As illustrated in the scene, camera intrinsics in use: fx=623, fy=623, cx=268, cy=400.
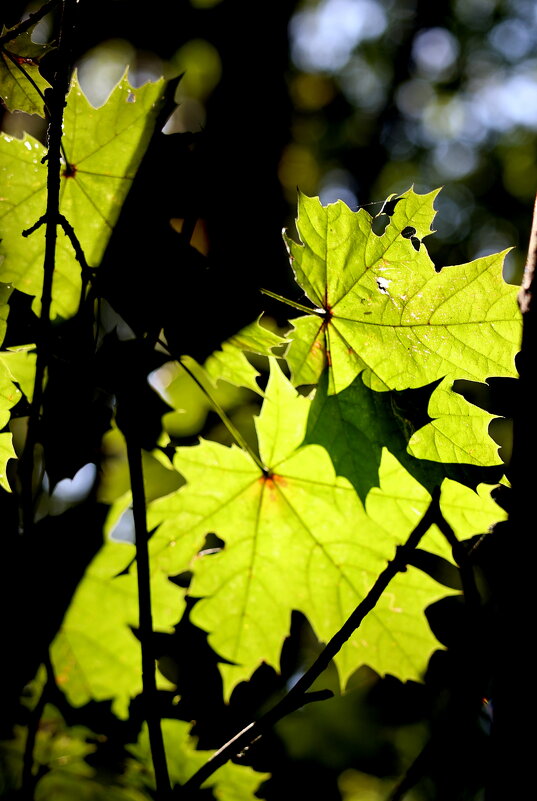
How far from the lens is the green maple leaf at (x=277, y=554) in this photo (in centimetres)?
141

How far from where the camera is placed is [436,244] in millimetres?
8258

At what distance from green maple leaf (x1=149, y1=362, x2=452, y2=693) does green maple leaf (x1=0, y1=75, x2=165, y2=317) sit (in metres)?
0.49

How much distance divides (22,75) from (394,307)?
797 millimetres

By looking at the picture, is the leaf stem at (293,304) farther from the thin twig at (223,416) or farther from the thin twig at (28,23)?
the thin twig at (28,23)

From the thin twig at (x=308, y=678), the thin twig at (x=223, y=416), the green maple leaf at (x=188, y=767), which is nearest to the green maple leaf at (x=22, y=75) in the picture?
the thin twig at (x=223, y=416)

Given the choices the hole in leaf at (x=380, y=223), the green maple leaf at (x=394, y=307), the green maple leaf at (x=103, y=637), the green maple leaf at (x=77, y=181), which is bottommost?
the green maple leaf at (x=103, y=637)

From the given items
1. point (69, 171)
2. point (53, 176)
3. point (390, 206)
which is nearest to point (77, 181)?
point (69, 171)

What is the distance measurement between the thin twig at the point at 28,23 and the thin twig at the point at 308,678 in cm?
102

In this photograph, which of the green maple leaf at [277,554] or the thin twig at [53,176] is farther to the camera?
the green maple leaf at [277,554]

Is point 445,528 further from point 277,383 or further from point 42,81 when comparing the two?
point 42,81

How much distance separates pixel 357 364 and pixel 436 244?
7.58 metres

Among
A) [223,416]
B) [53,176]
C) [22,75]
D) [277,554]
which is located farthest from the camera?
[277,554]

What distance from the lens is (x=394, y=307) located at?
1.19 m

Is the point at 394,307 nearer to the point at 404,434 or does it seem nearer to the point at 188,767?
the point at 404,434
